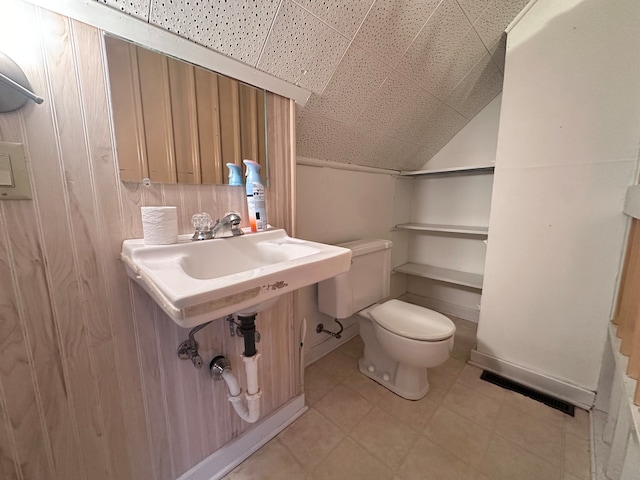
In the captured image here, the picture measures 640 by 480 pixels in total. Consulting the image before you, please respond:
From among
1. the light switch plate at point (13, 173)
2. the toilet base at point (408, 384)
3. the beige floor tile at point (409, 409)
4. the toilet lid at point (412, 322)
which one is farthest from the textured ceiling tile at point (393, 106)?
the beige floor tile at point (409, 409)

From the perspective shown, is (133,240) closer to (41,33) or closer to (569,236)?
(41,33)

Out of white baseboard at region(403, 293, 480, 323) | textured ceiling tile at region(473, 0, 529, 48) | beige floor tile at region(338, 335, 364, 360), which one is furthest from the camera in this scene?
white baseboard at region(403, 293, 480, 323)

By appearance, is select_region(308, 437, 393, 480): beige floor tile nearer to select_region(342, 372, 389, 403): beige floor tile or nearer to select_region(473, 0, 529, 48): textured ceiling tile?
select_region(342, 372, 389, 403): beige floor tile

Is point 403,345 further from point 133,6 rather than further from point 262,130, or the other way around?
point 133,6

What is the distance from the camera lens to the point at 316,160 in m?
1.49

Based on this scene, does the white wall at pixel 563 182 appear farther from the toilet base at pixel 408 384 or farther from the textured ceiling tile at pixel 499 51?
the toilet base at pixel 408 384

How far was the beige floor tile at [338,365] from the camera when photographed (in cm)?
158

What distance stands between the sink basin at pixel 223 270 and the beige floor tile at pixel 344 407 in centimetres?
85

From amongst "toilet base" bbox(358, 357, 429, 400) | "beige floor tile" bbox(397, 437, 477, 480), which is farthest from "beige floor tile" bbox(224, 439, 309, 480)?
"toilet base" bbox(358, 357, 429, 400)

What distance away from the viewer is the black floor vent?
1.31 meters

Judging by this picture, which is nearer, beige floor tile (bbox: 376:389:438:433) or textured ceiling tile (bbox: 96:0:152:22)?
textured ceiling tile (bbox: 96:0:152:22)

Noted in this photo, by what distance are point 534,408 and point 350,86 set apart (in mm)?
1871

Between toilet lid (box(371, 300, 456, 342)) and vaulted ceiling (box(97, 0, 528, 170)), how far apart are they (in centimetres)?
99

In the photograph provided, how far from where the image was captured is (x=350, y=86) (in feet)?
3.89
